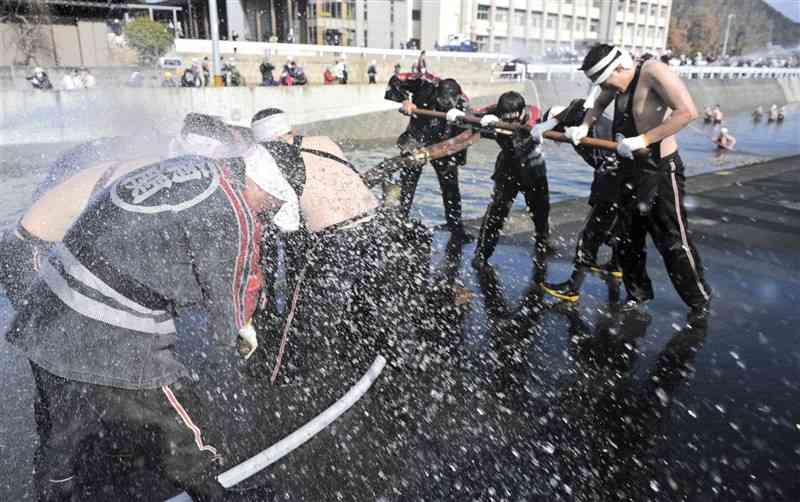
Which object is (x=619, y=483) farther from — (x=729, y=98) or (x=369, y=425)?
(x=729, y=98)

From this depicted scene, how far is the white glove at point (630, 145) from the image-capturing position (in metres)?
3.73

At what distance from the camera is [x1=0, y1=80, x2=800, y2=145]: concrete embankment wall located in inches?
632

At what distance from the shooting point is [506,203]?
5.31 meters

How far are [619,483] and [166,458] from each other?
177cm

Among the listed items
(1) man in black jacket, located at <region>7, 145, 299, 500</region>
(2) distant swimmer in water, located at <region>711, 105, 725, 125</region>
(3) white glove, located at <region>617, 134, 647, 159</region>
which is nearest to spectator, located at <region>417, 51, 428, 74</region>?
(3) white glove, located at <region>617, 134, 647, 159</region>

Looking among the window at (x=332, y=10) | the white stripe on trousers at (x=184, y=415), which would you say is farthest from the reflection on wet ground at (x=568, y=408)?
the window at (x=332, y=10)

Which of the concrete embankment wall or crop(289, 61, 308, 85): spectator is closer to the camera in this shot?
the concrete embankment wall

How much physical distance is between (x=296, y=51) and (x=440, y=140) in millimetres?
21558

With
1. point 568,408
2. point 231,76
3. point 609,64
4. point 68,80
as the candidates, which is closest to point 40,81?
point 68,80

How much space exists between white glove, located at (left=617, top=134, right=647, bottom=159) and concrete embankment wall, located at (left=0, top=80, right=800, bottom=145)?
780 centimetres

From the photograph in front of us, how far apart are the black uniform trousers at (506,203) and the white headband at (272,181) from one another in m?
2.57

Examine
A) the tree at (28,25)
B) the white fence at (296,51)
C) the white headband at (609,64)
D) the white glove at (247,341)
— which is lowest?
the white glove at (247,341)

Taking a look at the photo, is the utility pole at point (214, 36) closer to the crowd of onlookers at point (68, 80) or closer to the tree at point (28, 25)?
the crowd of onlookers at point (68, 80)

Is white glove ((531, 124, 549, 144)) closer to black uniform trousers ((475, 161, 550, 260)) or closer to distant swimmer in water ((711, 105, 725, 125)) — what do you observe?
black uniform trousers ((475, 161, 550, 260))
